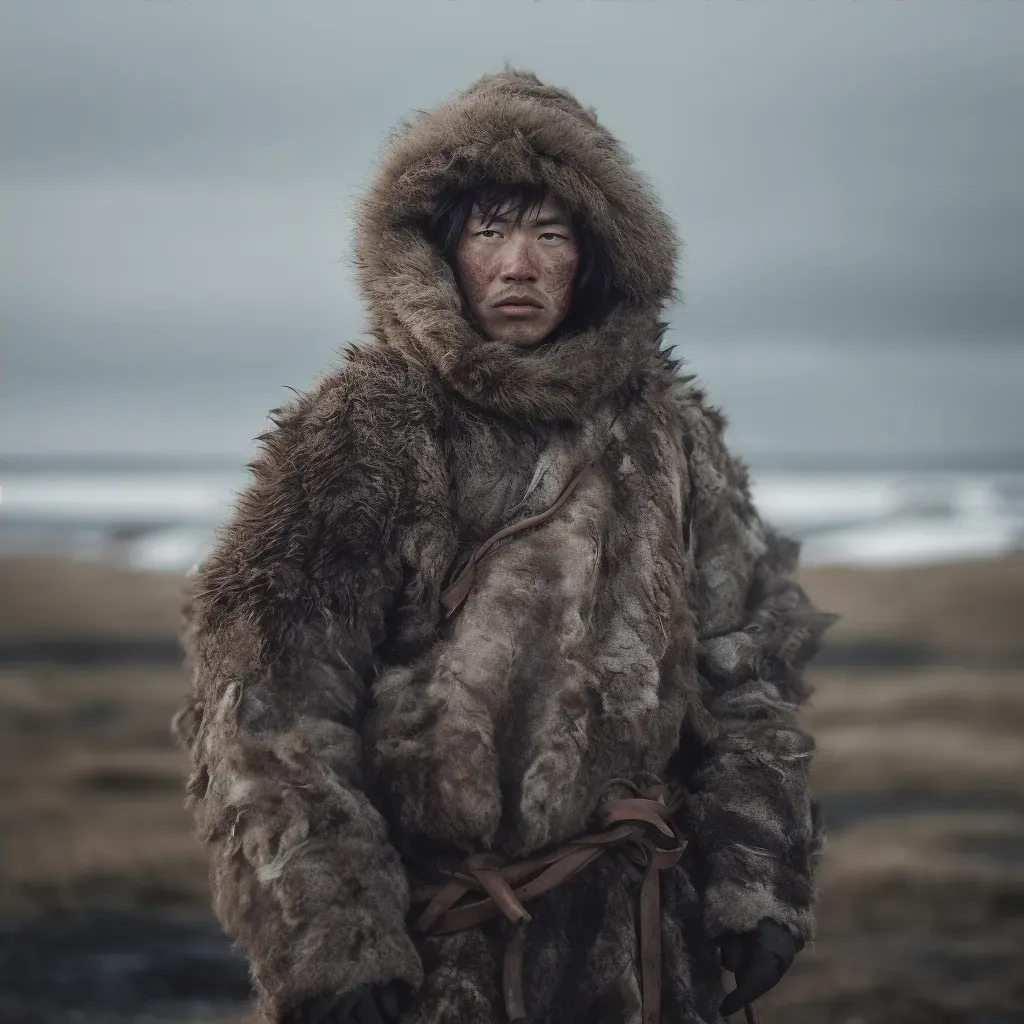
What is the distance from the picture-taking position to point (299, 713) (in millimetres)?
1718

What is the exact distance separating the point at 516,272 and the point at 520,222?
0.09 metres

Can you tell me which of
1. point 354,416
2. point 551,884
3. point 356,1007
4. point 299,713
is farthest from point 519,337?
point 356,1007

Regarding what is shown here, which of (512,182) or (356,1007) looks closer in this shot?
(356,1007)

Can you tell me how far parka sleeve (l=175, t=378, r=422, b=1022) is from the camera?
1665mm

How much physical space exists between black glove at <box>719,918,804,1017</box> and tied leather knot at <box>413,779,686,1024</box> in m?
0.13

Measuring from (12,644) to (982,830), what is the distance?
296 inches

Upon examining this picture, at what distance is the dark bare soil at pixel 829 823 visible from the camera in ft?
13.5

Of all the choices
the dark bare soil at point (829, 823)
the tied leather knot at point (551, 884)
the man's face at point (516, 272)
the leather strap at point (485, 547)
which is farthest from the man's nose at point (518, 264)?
the dark bare soil at point (829, 823)

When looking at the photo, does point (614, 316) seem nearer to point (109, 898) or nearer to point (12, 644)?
point (109, 898)

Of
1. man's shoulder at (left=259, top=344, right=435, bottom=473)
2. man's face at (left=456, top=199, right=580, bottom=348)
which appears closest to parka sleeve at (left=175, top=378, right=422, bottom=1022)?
man's shoulder at (left=259, top=344, right=435, bottom=473)

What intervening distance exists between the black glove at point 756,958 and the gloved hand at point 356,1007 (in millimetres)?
560

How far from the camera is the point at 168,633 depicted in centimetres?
1071

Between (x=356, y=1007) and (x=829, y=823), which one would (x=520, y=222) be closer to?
(x=356, y=1007)

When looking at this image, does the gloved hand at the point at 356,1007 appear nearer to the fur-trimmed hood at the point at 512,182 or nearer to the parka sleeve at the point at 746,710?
the parka sleeve at the point at 746,710
